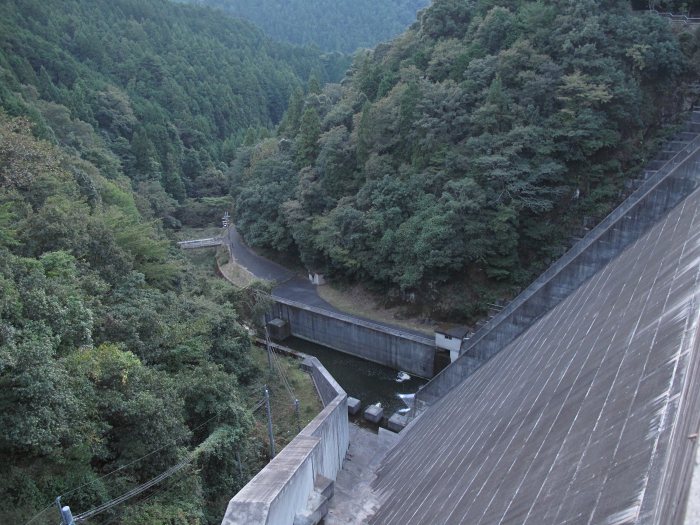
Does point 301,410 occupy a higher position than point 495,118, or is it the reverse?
point 495,118

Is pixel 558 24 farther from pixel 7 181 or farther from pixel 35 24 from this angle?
pixel 35 24

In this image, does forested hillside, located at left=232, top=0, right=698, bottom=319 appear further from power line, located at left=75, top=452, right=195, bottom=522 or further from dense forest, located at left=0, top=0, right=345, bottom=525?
power line, located at left=75, top=452, right=195, bottom=522

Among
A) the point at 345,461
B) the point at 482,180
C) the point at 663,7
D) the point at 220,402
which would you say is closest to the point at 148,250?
the point at 220,402

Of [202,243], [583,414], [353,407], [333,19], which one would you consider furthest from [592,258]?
[333,19]

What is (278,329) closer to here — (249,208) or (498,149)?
(249,208)

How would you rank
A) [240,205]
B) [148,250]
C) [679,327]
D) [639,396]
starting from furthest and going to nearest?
[240,205] → [148,250] → [679,327] → [639,396]

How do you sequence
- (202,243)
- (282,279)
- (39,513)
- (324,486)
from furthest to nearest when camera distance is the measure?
(202,243), (282,279), (324,486), (39,513)
